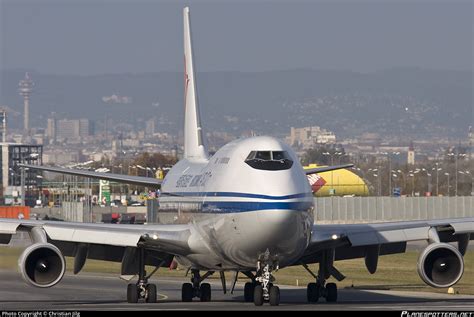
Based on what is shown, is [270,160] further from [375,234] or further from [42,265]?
[42,265]

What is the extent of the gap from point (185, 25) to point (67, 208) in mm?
72477

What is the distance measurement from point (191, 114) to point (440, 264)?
48.4ft

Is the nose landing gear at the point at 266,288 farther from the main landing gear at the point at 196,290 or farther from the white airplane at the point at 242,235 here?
the main landing gear at the point at 196,290

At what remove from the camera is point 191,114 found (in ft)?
152

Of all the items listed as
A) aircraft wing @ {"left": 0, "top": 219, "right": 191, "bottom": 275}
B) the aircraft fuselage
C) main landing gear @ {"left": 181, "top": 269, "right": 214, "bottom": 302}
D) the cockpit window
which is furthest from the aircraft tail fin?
the cockpit window

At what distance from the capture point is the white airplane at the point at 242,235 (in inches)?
1206

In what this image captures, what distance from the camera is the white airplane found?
30.6 metres

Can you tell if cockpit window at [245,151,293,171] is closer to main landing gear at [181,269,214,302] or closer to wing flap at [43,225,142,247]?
wing flap at [43,225,142,247]

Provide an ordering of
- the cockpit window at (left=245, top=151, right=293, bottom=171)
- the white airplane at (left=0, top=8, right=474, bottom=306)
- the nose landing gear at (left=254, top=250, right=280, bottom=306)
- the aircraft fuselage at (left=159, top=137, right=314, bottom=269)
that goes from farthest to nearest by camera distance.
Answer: the nose landing gear at (left=254, top=250, right=280, bottom=306), the cockpit window at (left=245, top=151, right=293, bottom=171), the white airplane at (left=0, top=8, right=474, bottom=306), the aircraft fuselage at (left=159, top=137, right=314, bottom=269)

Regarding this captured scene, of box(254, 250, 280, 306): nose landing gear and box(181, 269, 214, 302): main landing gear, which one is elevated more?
box(254, 250, 280, 306): nose landing gear

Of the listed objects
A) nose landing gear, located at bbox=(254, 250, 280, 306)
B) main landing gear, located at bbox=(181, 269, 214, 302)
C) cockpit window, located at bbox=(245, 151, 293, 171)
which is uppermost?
cockpit window, located at bbox=(245, 151, 293, 171)

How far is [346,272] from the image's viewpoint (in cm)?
5712

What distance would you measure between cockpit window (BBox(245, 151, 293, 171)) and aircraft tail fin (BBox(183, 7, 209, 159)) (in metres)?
11.9

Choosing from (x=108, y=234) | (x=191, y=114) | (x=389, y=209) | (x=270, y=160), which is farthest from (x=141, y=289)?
(x=389, y=209)
